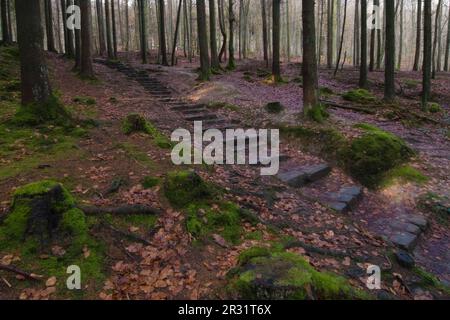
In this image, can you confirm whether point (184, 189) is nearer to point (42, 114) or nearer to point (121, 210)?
point (121, 210)

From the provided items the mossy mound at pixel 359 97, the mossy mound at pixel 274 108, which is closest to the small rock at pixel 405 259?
the mossy mound at pixel 274 108

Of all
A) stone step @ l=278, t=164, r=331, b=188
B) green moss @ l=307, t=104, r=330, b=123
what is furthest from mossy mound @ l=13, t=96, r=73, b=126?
green moss @ l=307, t=104, r=330, b=123

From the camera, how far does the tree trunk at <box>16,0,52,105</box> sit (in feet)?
26.4

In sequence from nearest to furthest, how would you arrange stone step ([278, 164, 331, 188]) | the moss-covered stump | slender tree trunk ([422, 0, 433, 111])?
1. the moss-covered stump
2. stone step ([278, 164, 331, 188])
3. slender tree trunk ([422, 0, 433, 111])

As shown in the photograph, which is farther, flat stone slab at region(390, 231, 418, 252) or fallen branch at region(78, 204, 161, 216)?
flat stone slab at region(390, 231, 418, 252)

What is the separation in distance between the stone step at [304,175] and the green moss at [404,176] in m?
1.35

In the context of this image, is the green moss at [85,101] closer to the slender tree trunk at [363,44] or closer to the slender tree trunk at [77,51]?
the slender tree trunk at [77,51]

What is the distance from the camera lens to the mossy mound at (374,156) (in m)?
8.60

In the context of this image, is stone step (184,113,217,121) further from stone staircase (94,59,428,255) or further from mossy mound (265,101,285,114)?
mossy mound (265,101,285,114)

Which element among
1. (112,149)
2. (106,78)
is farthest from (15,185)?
(106,78)

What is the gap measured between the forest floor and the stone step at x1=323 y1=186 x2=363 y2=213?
0.46ft

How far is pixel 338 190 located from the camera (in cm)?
800

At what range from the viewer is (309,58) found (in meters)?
11.0
